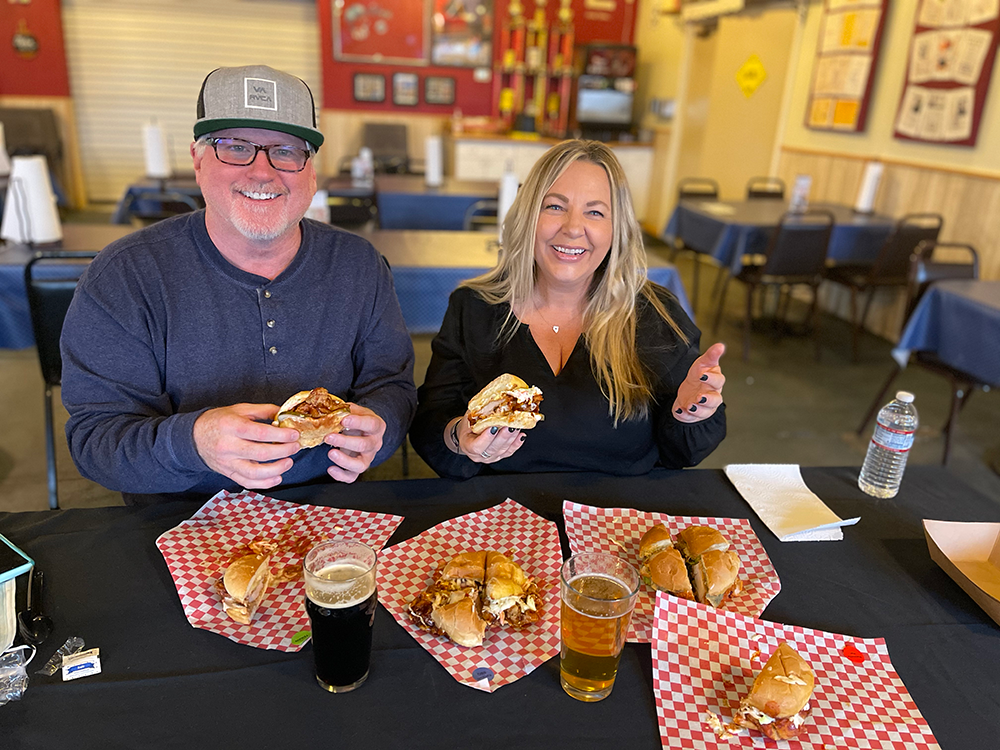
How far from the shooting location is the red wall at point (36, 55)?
7.62m

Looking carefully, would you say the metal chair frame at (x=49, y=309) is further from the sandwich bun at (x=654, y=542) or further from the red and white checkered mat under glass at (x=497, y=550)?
the sandwich bun at (x=654, y=542)

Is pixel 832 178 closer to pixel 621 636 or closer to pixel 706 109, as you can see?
pixel 706 109

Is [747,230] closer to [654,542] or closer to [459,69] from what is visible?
[654,542]

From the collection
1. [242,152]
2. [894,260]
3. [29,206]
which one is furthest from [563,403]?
[894,260]

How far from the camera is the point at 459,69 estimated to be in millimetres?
8609

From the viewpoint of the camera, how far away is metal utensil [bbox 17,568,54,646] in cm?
97

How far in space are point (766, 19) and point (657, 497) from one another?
7.08 m

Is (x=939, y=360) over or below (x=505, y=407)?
below

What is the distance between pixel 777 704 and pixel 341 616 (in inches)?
23.1

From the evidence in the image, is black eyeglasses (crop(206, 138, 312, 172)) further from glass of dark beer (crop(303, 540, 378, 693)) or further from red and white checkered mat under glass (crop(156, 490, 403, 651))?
glass of dark beer (crop(303, 540, 378, 693))

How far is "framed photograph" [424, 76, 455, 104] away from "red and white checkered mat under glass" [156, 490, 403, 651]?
830 centimetres

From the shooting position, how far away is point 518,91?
8.77 m

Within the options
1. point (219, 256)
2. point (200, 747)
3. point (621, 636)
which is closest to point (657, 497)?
point (621, 636)

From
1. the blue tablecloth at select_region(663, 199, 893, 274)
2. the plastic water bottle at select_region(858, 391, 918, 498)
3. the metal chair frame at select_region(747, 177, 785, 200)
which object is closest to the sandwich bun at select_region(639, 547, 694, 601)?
the plastic water bottle at select_region(858, 391, 918, 498)
